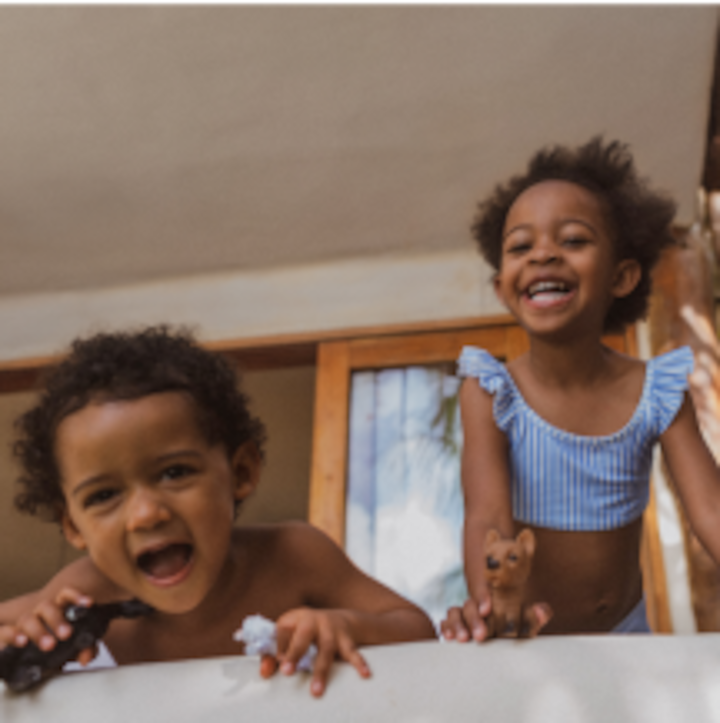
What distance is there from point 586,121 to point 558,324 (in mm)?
1492

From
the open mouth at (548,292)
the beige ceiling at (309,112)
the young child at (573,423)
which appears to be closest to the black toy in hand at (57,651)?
the young child at (573,423)

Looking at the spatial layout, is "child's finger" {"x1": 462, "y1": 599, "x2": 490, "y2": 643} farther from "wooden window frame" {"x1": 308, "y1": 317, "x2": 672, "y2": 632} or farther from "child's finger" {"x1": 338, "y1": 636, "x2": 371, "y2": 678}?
"wooden window frame" {"x1": 308, "y1": 317, "x2": 672, "y2": 632}

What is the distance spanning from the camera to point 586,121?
2.79 meters

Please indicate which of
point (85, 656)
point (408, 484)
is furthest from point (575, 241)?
point (408, 484)

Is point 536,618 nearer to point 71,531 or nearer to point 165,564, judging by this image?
point 165,564

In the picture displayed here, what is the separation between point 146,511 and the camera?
3.97ft

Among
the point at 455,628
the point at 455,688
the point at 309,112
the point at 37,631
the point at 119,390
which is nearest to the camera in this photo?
the point at 455,688

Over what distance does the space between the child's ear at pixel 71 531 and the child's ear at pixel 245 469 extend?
24 cm

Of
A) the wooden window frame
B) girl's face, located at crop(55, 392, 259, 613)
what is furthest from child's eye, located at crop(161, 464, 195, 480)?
the wooden window frame

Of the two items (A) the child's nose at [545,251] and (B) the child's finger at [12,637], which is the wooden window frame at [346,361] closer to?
(A) the child's nose at [545,251]

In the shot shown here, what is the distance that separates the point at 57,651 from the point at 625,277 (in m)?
1.10

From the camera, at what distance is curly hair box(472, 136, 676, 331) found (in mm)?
1681

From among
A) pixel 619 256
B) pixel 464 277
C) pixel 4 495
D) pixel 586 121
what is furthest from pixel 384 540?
pixel 4 495

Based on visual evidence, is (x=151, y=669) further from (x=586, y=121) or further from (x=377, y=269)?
(x=377, y=269)
